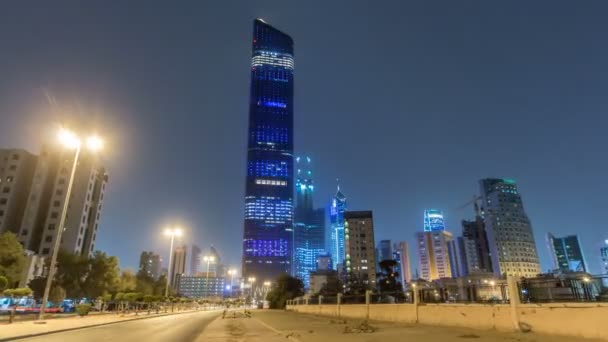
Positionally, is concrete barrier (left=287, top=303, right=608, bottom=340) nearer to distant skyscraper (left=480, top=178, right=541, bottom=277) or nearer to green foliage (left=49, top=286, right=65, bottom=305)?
green foliage (left=49, top=286, right=65, bottom=305)

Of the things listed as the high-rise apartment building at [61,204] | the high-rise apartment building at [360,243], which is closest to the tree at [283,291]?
the high-rise apartment building at [61,204]

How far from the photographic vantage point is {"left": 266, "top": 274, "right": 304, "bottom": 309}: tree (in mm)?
80125

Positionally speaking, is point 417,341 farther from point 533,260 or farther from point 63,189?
point 533,260

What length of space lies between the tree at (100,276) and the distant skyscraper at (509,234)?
154068mm

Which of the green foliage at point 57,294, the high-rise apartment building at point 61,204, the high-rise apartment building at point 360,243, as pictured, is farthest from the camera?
the high-rise apartment building at point 360,243

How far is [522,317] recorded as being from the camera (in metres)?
12.4

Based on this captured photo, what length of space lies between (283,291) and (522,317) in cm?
7342

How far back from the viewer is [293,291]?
81.6 metres

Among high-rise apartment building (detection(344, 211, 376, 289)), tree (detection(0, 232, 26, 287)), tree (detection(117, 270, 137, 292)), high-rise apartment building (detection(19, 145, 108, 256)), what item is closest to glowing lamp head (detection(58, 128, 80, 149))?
tree (detection(0, 232, 26, 287))

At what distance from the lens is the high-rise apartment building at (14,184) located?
9081cm

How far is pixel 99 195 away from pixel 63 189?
9.20m

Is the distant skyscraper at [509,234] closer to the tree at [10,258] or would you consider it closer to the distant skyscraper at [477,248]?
the distant skyscraper at [477,248]

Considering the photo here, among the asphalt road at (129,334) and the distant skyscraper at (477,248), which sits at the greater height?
the distant skyscraper at (477,248)

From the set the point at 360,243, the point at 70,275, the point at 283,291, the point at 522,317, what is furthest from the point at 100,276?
the point at 360,243
